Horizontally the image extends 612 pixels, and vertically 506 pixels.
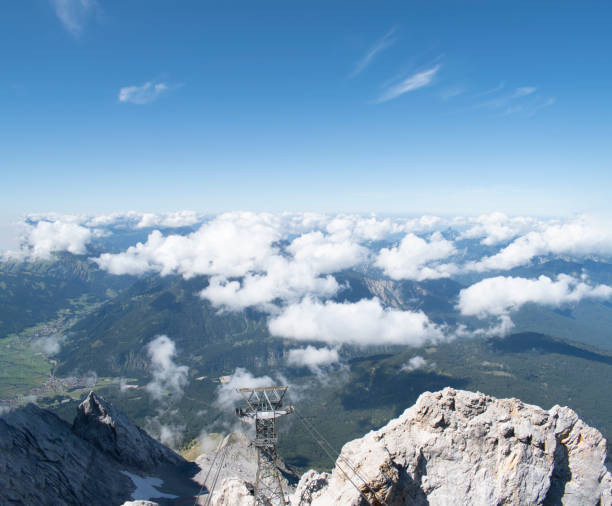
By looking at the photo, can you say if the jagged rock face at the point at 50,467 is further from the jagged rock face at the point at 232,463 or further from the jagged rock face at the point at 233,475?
the jagged rock face at the point at 232,463

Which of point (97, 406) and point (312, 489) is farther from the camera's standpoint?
point (97, 406)

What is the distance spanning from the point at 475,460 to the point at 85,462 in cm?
7780

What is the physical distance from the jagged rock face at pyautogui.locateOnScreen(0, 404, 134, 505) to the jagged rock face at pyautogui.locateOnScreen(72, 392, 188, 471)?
4.64 m

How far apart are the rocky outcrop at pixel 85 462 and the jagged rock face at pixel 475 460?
51648 millimetres

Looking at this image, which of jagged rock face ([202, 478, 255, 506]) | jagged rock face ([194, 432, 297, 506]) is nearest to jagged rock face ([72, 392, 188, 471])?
jagged rock face ([194, 432, 297, 506])

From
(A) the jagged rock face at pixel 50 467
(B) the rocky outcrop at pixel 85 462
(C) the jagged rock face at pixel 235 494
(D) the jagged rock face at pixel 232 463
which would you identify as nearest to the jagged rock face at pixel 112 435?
(B) the rocky outcrop at pixel 85 462

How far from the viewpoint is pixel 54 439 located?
66625 millimetres

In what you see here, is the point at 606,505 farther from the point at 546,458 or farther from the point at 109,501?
the point at 109,501

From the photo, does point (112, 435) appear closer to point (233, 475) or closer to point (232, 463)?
point (233, 475)

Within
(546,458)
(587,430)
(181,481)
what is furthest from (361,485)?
(181,481)

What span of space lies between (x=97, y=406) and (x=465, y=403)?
9384cm

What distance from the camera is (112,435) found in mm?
83188

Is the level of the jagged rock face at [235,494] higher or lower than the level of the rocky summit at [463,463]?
lower

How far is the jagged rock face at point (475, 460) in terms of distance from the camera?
97.8 ft
